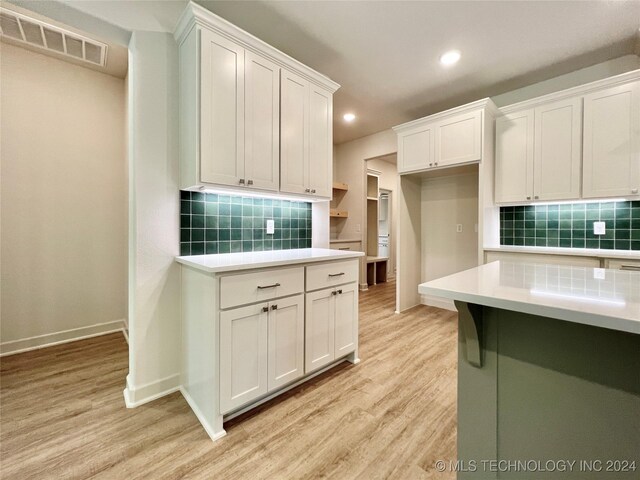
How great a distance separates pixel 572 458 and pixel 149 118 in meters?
2.70

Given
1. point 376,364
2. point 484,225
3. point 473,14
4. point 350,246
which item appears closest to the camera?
point 473,14

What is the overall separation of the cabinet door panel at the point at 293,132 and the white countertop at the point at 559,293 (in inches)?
60.8

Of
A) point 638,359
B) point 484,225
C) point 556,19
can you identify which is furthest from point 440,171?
point 638,359

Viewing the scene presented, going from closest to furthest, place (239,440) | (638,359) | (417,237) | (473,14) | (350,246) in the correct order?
(638,359), (239,440), (473,14), (417,237), (350,246)

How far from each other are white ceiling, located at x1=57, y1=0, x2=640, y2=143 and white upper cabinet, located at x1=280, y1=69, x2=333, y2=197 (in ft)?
1.69

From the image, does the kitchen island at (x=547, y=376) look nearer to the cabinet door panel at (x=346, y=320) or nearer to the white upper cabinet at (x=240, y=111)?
the cabinet door panel at (x=346, y=320)

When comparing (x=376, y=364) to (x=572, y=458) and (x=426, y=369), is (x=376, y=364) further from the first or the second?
(x=572, y=458)

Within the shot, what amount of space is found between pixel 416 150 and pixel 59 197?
4056mm

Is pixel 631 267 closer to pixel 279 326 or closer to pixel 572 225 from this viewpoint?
pixel 572 225

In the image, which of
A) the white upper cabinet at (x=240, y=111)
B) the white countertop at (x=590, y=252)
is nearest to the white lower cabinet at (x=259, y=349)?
the white upper cabinet at (x=240, y=111)

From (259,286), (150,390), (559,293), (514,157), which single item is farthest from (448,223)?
(150,390)

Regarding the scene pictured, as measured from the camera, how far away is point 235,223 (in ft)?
7.32

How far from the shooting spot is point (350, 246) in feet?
16.2

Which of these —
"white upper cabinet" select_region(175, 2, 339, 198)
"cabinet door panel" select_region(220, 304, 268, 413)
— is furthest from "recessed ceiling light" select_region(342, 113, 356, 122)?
"cabinet door panel" select_region(220, 304, 268, 413)
